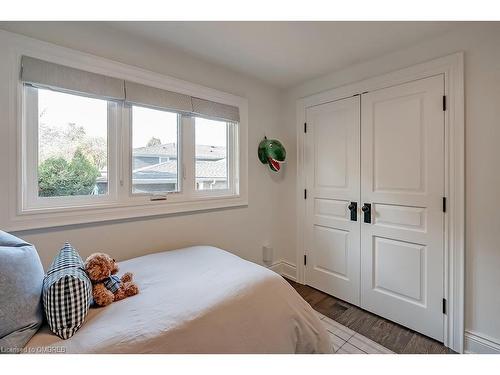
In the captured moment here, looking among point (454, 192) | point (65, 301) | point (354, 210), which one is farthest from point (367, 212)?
point (65, 301)

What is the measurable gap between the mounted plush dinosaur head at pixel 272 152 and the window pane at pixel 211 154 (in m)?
0.42

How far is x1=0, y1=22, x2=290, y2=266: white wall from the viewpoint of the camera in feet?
4.92

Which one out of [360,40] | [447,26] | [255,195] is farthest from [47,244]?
[447,26]

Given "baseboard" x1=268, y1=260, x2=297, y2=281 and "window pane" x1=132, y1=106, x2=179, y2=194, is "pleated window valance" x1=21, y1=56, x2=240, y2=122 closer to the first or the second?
"window pane" x1=132, y1=106, x2=179, y2=194

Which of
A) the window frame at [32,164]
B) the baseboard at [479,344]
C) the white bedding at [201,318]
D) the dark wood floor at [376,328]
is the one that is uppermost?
the window frame at [32,164]

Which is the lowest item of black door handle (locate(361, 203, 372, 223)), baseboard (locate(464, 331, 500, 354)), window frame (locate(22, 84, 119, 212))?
baseboard (locate(464, 331, 500, 354))

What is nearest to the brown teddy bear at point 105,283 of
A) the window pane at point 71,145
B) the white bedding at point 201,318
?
the white bedding at point 201,318

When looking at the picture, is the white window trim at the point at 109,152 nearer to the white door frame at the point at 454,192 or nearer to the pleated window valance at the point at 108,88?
the pleated window valance at the point at 108,88

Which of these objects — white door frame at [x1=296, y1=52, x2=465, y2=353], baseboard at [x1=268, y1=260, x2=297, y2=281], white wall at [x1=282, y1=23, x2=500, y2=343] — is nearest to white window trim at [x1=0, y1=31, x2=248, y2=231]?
baseboard at [x1=268, y1=260, x2=297, y2=281]

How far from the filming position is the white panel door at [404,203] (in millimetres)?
1760

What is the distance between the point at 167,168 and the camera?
6.74ft

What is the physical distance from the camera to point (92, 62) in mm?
1599

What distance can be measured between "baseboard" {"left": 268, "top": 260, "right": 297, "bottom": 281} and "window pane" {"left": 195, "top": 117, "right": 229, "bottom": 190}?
1181mm
